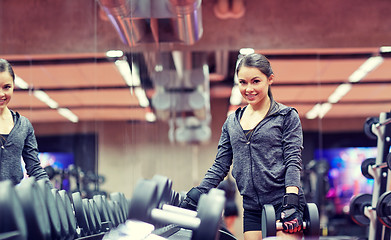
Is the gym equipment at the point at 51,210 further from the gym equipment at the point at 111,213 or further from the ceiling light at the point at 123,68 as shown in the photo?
the ceiling light at the point at 123,68

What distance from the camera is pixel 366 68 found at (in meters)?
8.00

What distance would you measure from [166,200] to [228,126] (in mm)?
560

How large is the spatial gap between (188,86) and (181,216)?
704cm

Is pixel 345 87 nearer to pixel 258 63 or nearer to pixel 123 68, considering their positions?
pixel 123 68

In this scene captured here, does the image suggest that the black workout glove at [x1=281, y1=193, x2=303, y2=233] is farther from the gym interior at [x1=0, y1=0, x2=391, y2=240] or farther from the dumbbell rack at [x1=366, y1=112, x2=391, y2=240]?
the dumbbell rack at [x1=366, y1=112, x2=391, y2=240]

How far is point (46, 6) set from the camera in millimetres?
4059

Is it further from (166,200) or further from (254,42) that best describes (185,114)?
(166,200)

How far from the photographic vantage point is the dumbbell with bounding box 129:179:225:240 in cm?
148

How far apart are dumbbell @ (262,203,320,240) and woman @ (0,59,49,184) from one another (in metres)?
0.94

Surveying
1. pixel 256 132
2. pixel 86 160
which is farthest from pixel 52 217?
pixel 86 160

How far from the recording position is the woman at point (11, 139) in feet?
6.44

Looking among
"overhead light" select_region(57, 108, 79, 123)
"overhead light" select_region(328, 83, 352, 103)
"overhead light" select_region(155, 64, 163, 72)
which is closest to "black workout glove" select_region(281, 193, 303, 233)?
"overhead light" select_region(57, 108, 79, 123)

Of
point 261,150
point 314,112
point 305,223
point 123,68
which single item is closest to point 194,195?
point 261,150

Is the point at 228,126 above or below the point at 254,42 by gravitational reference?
below
